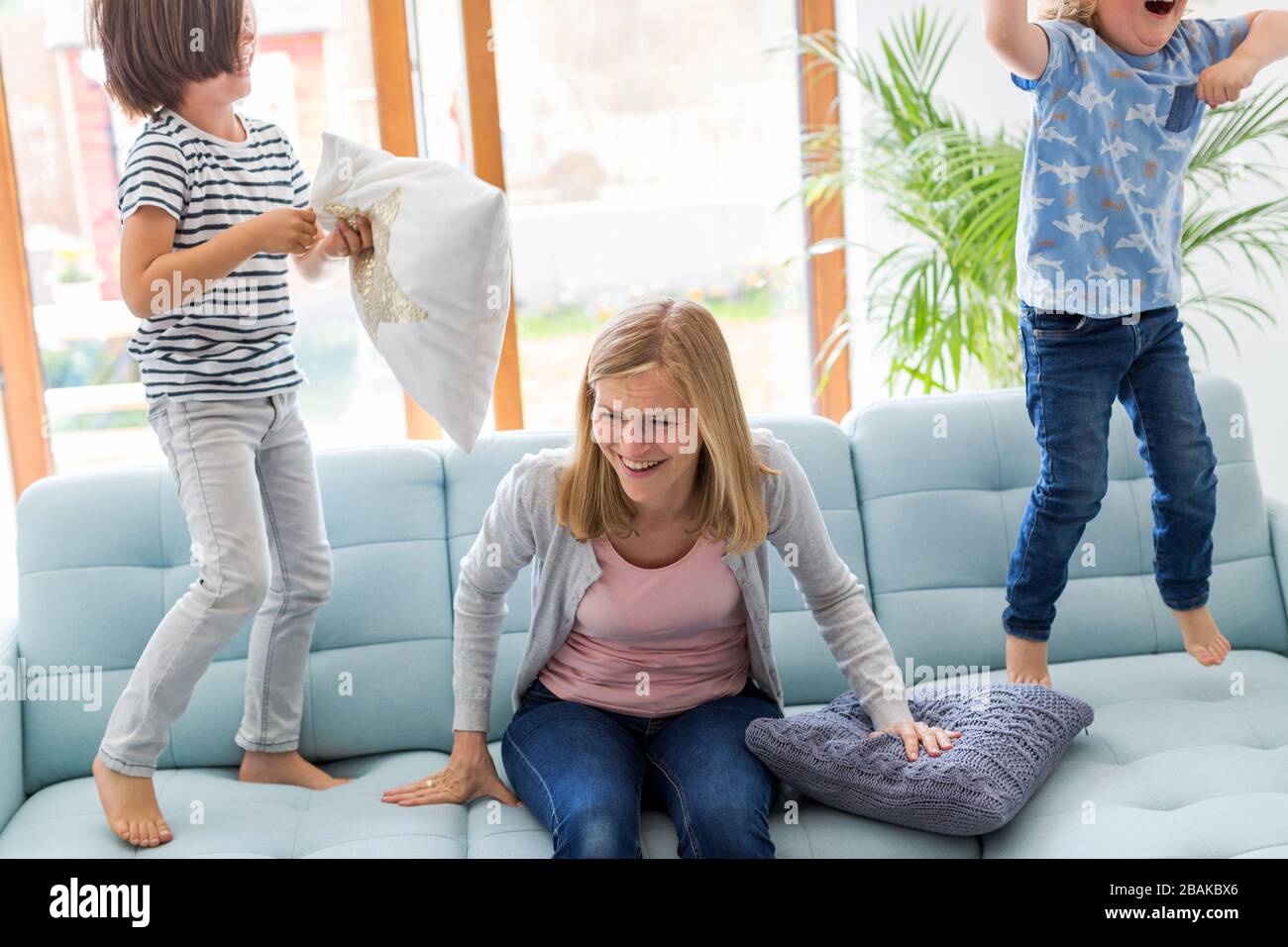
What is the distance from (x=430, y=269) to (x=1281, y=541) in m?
Result: 1.54

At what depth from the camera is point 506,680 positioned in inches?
80.5

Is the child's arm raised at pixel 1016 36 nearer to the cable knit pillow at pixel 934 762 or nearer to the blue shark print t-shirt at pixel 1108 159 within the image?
the blue shark print t-shirt at pixel 1108 159

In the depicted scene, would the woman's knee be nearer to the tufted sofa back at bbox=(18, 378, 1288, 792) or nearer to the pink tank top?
the pink tank top

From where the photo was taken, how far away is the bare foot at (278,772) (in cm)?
194

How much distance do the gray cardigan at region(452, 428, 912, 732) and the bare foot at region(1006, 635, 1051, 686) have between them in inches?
12.4

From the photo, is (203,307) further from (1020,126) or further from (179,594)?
(1020,126)

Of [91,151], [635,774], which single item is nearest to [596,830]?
[635,774]

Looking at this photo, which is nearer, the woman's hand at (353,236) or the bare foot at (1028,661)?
the woman's hand at (353,236)

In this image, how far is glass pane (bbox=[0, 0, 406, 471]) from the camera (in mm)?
2754

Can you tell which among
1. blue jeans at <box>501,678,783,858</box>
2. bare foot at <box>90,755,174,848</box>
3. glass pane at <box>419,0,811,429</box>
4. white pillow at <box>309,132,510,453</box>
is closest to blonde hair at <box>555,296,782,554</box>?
white pillow at <box>309,132,510,453</box>

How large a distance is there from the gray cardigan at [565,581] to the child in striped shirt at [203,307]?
1.03 feet
